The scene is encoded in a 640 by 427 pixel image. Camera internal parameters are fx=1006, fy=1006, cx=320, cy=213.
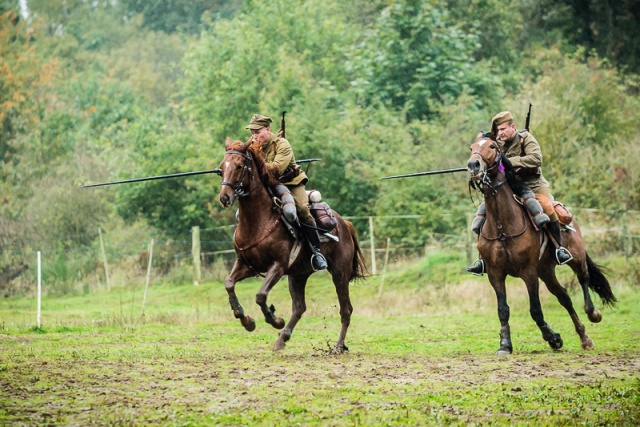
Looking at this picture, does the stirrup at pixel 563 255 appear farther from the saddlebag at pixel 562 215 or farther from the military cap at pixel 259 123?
the military cap at pixel 259 123

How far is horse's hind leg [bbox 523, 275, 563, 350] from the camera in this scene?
14.6 meters

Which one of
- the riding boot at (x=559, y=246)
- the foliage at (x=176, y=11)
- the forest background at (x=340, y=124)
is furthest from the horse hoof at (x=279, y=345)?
the foliage at (x=176, y=11)

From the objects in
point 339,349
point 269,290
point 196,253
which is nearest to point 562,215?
point 339,349

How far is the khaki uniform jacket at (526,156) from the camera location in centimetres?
1503

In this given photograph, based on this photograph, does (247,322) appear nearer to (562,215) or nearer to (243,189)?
(243,189)

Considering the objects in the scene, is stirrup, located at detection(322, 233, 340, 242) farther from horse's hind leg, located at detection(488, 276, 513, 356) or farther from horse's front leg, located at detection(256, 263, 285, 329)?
horse's hind leg, located at detection(488, 276, 513, 356)

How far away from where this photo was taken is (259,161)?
1468cm

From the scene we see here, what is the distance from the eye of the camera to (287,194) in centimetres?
1498

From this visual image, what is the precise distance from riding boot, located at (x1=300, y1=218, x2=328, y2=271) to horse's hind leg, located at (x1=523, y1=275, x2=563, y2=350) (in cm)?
304

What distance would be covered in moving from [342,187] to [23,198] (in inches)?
522

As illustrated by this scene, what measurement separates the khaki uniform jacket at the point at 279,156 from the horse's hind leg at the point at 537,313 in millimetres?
3719

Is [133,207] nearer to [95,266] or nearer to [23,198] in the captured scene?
[95,266]

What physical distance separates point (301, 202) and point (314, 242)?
25.7 inches

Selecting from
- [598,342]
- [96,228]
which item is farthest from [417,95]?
[598,342]
